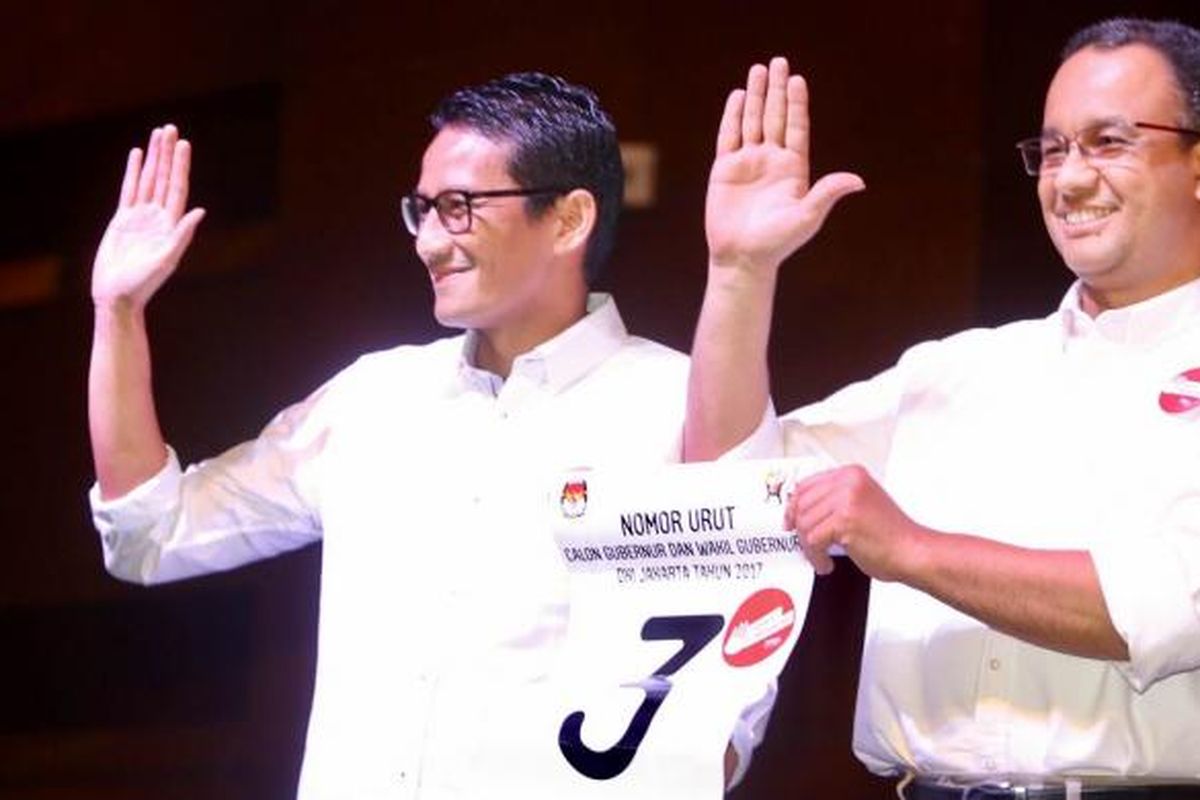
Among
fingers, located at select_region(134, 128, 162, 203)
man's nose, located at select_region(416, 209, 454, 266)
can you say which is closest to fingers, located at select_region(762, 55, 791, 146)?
man's nose, located at select_region(416, 209, 454, 266)

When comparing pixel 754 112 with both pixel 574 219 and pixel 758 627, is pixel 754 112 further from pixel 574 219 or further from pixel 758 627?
pixel 758 627

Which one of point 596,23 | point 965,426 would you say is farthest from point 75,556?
point 965,426

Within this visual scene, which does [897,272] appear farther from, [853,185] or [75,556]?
[75,556]

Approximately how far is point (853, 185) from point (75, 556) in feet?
8.65

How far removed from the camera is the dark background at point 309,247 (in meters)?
3.85

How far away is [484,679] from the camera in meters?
2.62

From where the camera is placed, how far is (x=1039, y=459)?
100 inches

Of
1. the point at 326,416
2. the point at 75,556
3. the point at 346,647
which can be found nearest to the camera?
the point at 346,647

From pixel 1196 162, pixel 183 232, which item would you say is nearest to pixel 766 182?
pixel 1196 162

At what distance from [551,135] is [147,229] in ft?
1.82

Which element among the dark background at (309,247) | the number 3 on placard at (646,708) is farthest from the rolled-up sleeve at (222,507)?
the dark background at (309,247)

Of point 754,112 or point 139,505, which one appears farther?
point 139,505

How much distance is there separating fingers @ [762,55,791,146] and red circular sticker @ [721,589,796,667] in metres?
0.54

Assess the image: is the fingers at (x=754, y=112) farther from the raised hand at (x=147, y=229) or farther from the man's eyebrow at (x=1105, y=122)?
the raised hand at (x=147, y=229)
